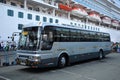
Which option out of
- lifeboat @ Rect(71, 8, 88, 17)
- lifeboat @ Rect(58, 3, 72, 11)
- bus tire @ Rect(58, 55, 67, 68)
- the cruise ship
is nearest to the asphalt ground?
bus tire @ Rect(58, 55, 67, 68)

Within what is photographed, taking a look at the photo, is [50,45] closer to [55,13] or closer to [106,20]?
[55,13]

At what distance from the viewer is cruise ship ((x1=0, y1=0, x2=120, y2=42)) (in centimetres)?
2439

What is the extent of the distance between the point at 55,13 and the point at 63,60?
25501mm

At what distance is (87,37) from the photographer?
50.6 ft

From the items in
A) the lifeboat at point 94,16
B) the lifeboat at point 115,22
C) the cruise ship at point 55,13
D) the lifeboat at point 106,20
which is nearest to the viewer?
the cruise ship at point 55,13

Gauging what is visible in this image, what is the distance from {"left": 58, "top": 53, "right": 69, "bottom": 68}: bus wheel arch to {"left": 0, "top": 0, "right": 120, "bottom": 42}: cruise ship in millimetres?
2600

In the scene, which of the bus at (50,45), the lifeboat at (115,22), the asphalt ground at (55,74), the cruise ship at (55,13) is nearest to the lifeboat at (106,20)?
the cruise ship at (55,13)

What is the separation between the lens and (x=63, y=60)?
40.3 feet

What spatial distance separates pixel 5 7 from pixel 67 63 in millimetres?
14656

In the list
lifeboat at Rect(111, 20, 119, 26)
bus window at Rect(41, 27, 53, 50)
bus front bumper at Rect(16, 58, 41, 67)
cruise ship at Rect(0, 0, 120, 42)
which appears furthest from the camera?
lifeboat at Rect(111, 20, 119, 26)

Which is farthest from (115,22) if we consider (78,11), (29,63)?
(29,63)

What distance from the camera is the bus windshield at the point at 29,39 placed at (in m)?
10.4

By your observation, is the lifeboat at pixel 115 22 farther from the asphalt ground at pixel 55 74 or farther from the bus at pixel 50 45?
the asphalt ground at pixel 55 74

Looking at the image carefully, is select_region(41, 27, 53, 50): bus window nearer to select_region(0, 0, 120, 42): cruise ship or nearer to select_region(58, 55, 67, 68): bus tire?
select_region(0, 0, 120, 42): cruise ship
